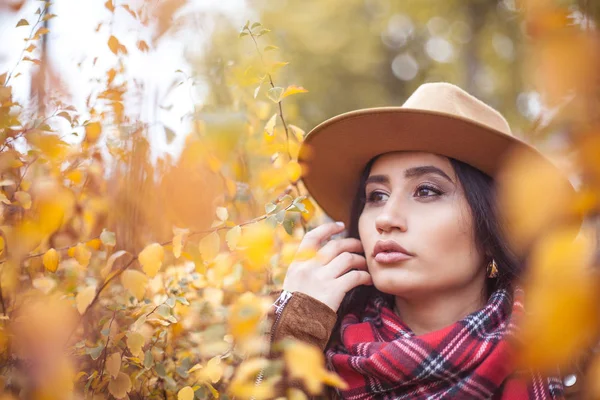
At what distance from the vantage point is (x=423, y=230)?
173cm

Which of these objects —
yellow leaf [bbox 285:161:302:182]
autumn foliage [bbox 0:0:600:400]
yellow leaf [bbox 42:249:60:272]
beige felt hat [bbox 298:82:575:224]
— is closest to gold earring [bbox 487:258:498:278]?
autumn foliage [bbox 0:0:600:400]

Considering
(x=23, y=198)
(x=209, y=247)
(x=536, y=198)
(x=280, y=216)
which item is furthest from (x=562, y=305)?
(x=23, y=198)

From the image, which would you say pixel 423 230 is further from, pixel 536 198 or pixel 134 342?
pixel 536 198

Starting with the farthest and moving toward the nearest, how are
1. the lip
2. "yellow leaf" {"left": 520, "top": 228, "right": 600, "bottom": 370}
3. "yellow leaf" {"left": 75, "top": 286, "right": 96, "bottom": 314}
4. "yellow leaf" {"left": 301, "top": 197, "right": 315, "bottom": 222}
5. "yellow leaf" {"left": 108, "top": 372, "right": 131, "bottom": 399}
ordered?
the lip, "yellow leaf" {"left": 301, "top": 197, "right": 315, "bottom": 222}, "yellow leaf" {"left": 108, "top": 372, "right": 131, "bottom": 399}, "yellow leaf" {"left": 75, "top": 286, "right": 96, "bottom": 314}, "yellow leaf" {"left": 520, "top": 228, "right": 600, "bottom": 370}

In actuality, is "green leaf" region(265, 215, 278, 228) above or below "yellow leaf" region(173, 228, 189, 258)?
above

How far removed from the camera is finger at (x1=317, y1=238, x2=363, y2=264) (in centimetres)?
194

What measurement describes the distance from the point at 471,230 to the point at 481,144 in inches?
11.3

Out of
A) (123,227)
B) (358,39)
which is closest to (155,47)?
(123,227)

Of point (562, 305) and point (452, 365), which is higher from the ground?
point (562, 305)

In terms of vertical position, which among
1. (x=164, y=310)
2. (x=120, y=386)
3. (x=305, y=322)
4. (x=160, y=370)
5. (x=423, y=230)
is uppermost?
(x=423, y=230)

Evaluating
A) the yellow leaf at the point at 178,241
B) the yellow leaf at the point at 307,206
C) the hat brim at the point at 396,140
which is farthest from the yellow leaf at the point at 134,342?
the hat brim at the point at 396,140

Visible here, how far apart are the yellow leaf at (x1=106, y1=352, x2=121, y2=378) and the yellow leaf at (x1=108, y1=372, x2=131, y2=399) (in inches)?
1.5

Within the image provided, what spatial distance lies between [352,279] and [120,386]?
2.70ft

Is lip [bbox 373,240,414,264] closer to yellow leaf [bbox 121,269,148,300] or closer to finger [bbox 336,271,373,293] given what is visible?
finger [bbox 336,271,373,293]
